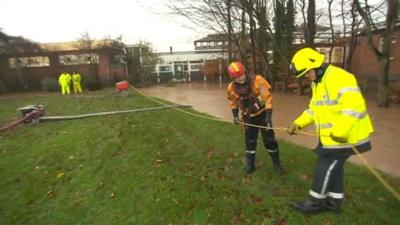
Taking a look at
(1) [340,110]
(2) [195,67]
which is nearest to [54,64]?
(2) [195,67]

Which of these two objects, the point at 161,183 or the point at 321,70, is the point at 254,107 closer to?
the point at 321,70

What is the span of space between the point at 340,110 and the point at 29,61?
3326 centimetres

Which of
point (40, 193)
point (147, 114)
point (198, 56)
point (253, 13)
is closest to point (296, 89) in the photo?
point (253, 13)

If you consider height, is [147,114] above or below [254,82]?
below

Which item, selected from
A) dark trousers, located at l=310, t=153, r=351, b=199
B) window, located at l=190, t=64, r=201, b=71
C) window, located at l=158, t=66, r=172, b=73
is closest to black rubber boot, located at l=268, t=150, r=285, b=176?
dark trousers, located at l=310, t=153, r=351, b=199

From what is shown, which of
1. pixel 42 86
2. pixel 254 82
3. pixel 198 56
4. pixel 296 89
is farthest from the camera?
pixel 198 56

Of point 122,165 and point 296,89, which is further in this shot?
point 296,89

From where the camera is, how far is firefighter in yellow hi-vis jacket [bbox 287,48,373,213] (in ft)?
10.3

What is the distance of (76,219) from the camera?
4438 mm

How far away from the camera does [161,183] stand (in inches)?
197

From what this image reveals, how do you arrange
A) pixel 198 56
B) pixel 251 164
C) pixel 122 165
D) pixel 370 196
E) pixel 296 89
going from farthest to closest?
pixel 198 56 < pixel 296 89 < pixel 122 165 < pixel 251 164 < pixel 370 196

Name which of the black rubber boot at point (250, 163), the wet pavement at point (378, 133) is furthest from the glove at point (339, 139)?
the wet pavement at point (378, 133)

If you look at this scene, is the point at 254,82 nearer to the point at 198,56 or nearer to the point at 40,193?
the point at 40,193

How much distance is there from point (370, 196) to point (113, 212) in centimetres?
370
